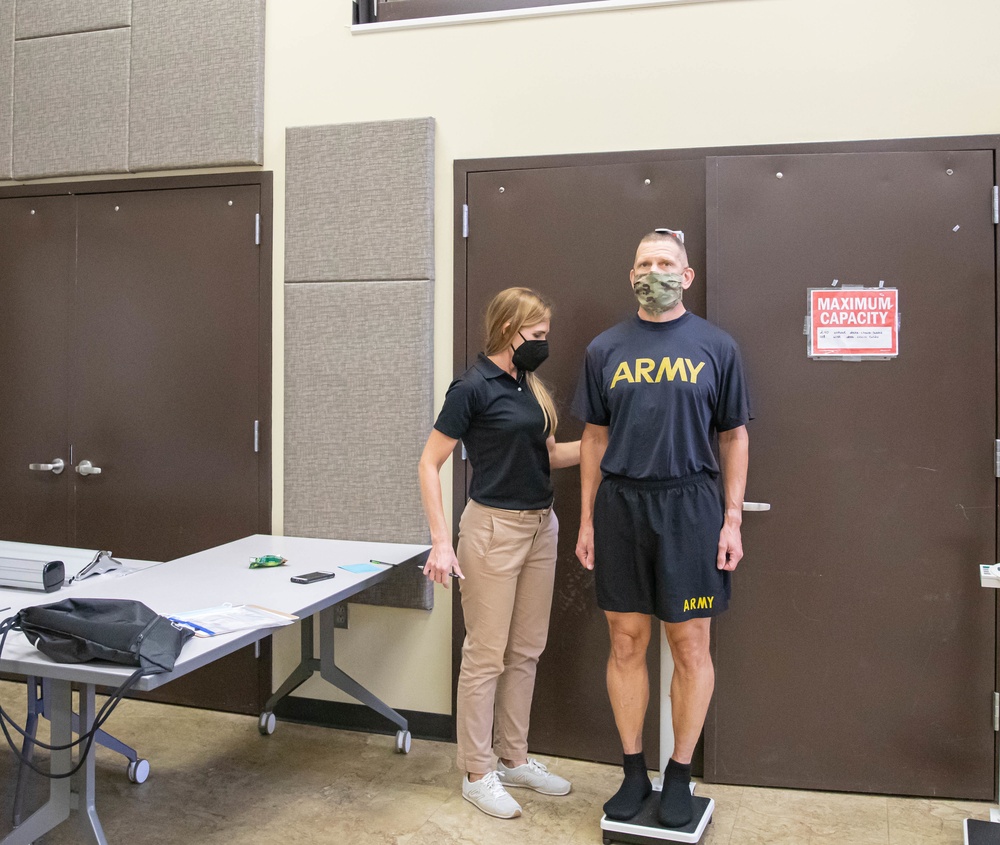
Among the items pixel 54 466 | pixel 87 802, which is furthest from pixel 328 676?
pixel 54 466

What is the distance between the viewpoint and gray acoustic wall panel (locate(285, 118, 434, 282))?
3092mm

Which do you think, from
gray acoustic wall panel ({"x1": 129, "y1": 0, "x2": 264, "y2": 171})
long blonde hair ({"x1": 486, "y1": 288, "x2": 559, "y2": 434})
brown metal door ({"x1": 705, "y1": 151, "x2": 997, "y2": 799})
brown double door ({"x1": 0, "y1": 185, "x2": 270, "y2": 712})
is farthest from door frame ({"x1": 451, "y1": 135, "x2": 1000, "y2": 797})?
gray acoustic wall panel ({"x1": 129, "y1": 0, "x2": 264, "y2": 171})

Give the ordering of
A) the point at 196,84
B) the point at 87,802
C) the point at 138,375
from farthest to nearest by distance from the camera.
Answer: the point at 138,375
the point at 196,84
the point at 87,802

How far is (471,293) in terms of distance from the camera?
308cm

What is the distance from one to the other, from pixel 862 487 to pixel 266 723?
7.08ft

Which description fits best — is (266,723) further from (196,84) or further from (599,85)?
(599,85)

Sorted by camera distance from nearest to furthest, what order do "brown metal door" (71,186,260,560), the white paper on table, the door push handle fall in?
the white paper on table, "brown metal door" (71,186,260,560), the door push handle

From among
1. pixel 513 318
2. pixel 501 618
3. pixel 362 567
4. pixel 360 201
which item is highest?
pixel 360 201

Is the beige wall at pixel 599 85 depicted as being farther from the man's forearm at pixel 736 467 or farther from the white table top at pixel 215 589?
the man's forearm at pixel 736 467

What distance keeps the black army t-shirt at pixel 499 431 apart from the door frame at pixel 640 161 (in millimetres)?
493

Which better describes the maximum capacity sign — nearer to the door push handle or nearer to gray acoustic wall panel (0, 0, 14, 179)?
the door push handle

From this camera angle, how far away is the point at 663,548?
7.69 ft

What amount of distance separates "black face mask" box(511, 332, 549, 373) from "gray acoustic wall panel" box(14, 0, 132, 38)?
213cm

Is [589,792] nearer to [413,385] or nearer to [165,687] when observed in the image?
[413,385]
